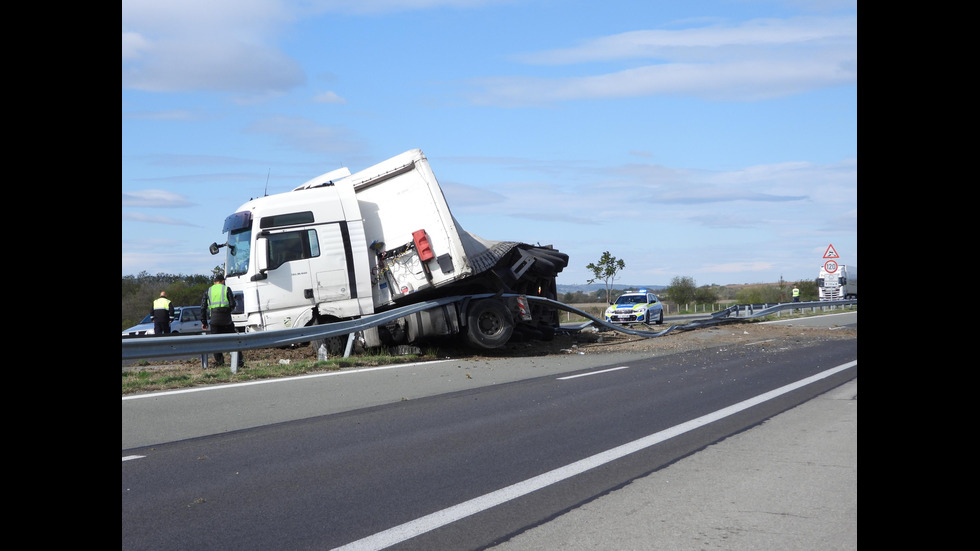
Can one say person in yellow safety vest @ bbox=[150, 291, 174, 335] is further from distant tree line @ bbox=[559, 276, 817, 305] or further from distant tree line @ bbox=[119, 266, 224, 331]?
distant tree line @ bbox=[559, 276, 817, 305]

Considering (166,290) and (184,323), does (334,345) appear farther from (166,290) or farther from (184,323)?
(166,290)

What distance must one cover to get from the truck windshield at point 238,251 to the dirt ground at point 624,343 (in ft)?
6.14

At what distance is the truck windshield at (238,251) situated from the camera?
15648 millimetres

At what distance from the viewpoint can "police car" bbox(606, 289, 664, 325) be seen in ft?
117

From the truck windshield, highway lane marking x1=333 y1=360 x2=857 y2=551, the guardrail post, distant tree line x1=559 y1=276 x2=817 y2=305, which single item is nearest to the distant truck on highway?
distant tree line x1=559 y1=276 x2=817 y2=305

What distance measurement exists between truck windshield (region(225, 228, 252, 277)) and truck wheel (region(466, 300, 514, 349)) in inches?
181

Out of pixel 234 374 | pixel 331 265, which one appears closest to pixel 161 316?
pixel 331 265

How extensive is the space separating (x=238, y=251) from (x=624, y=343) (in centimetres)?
1040

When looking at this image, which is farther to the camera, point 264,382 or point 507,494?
point 264,382

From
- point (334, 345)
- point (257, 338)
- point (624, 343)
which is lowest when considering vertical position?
point (624, 343)

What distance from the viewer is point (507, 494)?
562 centimetres

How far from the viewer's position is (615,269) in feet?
186
